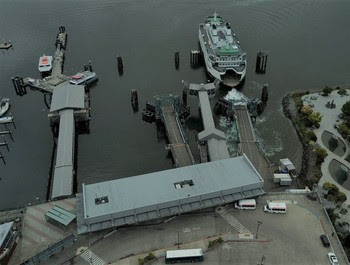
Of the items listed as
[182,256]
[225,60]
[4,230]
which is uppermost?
[225,60]

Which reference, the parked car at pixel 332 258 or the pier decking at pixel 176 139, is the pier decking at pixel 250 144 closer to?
the pier decking at pixel 176 139

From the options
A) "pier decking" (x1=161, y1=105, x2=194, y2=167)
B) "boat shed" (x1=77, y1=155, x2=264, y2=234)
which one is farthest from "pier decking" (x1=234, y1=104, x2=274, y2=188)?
"pier decking" (x1=161, y1=105, x2=194, y2=167)

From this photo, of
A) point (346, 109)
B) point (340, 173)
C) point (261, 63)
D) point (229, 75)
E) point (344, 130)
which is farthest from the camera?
point (261, 63)

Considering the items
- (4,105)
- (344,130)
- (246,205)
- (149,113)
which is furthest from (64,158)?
(344,130)

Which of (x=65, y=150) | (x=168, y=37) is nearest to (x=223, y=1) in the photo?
(x=168, y=37)

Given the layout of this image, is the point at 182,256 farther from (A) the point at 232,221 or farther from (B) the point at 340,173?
(B) the point at 340,173

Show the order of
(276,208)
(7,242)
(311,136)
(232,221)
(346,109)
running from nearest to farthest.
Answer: (7,242), (232,221), (276,208), (311,136), (346,109)

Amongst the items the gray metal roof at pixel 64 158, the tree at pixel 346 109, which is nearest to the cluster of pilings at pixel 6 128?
the gray metal roof at pixel 64 158
